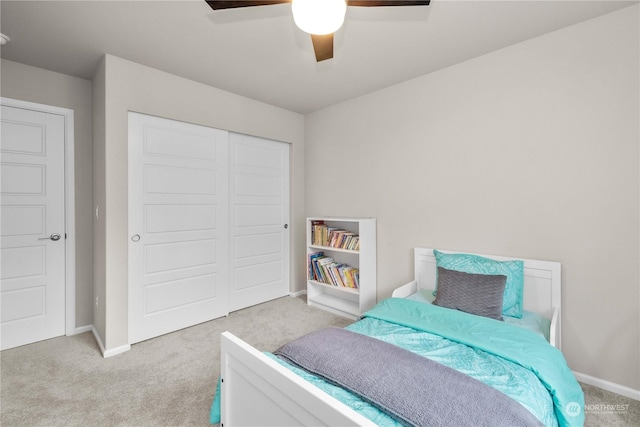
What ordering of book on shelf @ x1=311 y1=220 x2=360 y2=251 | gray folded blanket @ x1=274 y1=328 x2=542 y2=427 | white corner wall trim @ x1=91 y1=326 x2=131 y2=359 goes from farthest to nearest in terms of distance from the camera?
book on shelf @ x1=311 y1=220 x2=360 y2=251 → white corner wall trim @ x1=91 y1=326 x2=131 y2=359 → gray folded blanket @ x1=274 y1=328 x2=542 y2=427

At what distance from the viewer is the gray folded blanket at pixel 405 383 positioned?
40.8 inches

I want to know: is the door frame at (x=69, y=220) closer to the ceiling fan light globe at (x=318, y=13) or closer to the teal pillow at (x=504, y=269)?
the ceiling fan light globe at (x=318, y=13)

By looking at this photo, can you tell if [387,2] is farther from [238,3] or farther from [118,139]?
[118,139]

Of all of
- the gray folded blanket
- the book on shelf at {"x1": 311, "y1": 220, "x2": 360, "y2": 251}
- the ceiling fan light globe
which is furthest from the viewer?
the book on shelf at {"x1": 311, "y1": 220, "x2": 360, "y2": 251}

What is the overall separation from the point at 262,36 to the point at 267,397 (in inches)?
92.0

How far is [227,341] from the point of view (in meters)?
1.35

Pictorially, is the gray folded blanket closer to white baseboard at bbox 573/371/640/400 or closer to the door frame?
white baseboard at bbox 573/371/640/400

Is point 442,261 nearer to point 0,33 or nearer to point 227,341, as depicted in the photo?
point 227,341

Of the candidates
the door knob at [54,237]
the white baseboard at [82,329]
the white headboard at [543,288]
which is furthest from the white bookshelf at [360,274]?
the door knob at [54,237]

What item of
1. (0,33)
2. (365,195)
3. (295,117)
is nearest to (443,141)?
(365,195)

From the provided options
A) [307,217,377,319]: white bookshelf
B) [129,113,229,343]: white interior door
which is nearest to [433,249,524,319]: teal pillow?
[307,217,377,319]: white bookshelf

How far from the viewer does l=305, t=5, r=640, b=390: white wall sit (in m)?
1.90

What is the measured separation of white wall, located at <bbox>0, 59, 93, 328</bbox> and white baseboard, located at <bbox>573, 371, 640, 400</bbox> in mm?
4279

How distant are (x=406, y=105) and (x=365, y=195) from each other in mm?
1035
